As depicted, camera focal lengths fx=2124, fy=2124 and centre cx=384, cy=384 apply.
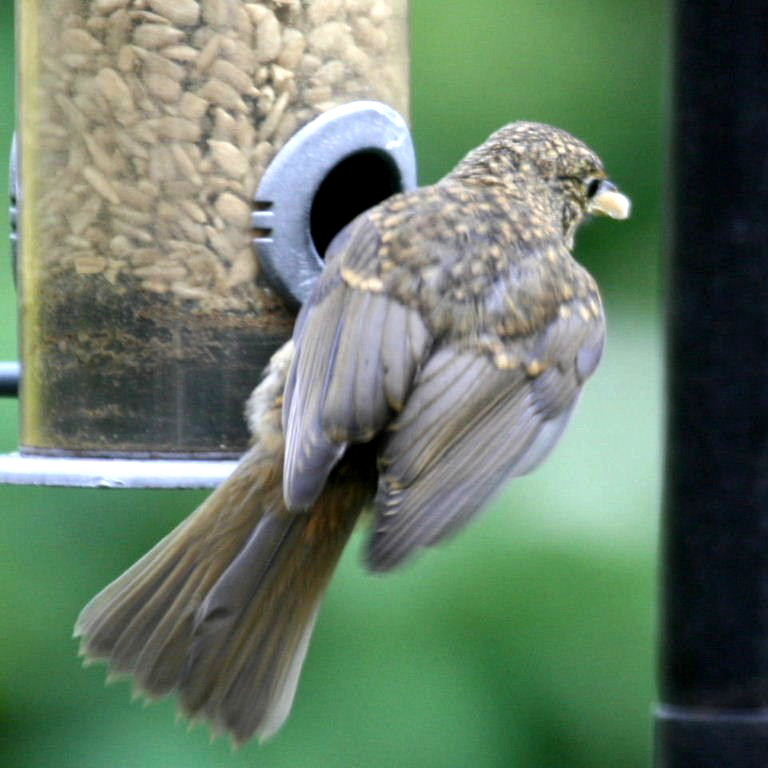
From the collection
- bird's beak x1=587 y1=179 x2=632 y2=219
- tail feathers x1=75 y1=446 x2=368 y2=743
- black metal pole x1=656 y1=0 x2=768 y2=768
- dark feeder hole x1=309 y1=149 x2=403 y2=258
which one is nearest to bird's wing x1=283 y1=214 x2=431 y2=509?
tail feathers x1=75 y1=446 x2=368 y2=743

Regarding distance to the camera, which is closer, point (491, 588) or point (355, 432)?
point (355, 432)

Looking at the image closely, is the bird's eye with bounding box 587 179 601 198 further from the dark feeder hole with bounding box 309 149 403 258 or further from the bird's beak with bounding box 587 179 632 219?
the dark feeder hole with bounding box 309 149 403 258

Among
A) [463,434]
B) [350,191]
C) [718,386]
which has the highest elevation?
[718,386]

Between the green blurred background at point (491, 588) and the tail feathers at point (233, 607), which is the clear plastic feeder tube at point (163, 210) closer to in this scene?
the green blurred background at point (491, 588)

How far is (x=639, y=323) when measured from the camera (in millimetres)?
3916

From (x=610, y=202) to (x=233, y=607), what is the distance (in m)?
1.02

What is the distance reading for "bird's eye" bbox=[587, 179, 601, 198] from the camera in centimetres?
388

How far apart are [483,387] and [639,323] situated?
0.68 metres

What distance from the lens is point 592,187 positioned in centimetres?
388

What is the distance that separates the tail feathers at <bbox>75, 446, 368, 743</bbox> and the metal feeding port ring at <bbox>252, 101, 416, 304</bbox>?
1.41 feet

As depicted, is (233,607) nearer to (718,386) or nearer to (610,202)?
(610,202)

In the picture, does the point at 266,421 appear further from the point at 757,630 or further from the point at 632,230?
the point at 757,630

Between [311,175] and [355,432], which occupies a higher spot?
[311,175]

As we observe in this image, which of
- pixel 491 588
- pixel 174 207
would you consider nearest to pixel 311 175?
pixel 174 207
